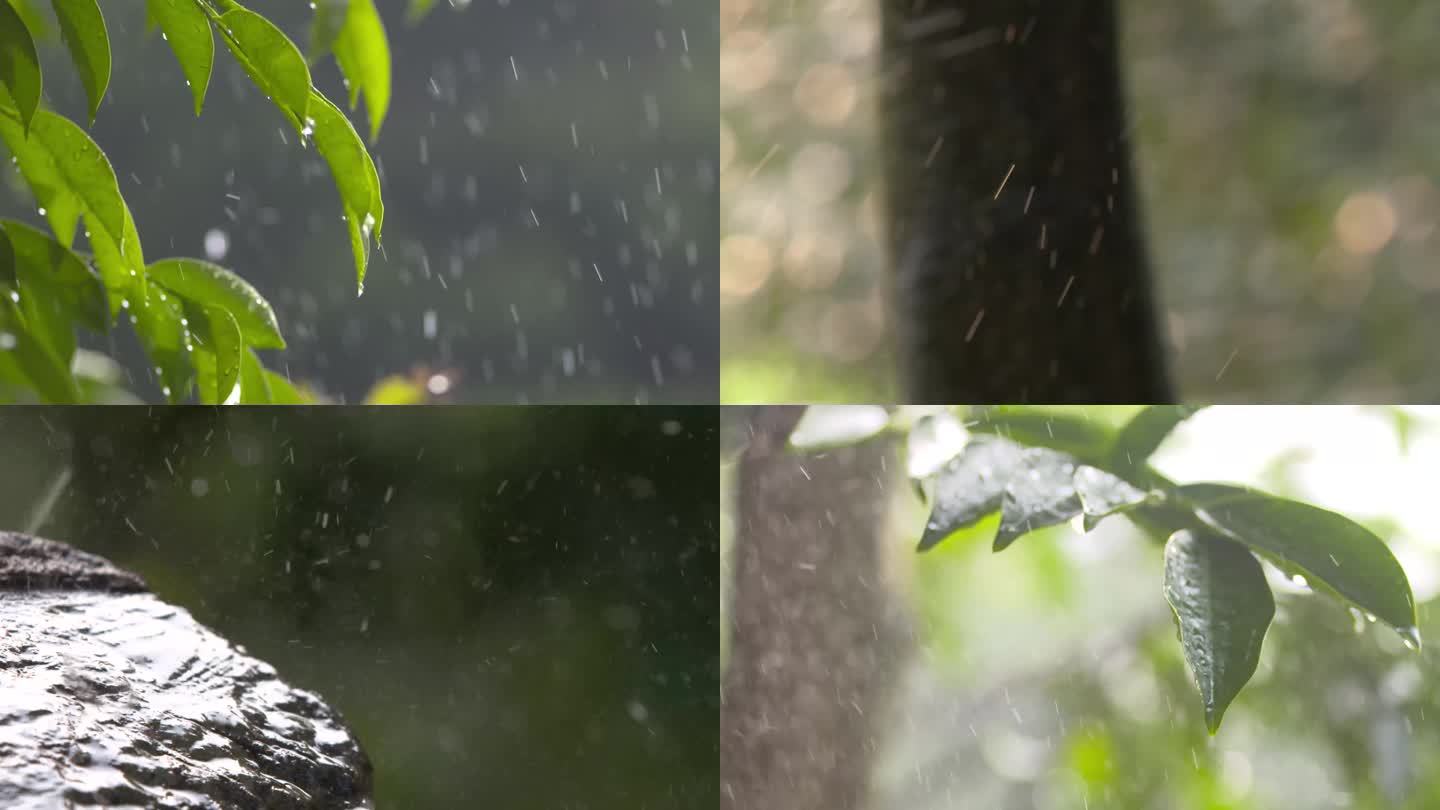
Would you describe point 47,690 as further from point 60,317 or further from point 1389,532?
point 1389,532

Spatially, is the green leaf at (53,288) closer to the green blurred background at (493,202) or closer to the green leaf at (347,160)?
the green leaf at (347,160)

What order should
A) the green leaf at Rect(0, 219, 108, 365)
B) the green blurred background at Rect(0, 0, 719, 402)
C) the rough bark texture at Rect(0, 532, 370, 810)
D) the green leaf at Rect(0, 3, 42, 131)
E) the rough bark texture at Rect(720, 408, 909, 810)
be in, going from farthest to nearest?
1. the green blurred background at Rect(0, 0, 719, 402)
2. the rough bark texture at Rect(720, 408, 909, 810)
3. the green leaf at Rect(0, 219, 108, 365)
4. the green leaf at Rect(0, 3, 42, 131)
5. the rough bark texture at Rect(0, 532, 370, 810)

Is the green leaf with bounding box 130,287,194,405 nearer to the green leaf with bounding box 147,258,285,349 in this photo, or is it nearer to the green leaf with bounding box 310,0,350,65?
the green leaf with bounding box 147,258,285,349

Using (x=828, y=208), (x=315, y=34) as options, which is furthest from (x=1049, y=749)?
(x=828, y=208)

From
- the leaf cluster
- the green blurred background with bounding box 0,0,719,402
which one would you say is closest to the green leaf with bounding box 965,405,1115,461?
the leaf cluster

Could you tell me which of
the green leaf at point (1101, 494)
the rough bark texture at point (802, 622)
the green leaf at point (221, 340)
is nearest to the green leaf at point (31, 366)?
the green leaf at point (221, 340)

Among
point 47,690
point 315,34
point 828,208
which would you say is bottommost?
point 828,208
